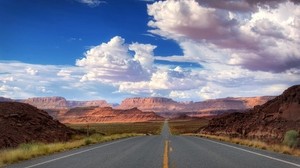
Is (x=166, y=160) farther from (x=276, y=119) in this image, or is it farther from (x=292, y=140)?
(x=276, y=119)

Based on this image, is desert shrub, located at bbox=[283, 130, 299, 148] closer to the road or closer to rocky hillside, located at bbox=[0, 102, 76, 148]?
the road

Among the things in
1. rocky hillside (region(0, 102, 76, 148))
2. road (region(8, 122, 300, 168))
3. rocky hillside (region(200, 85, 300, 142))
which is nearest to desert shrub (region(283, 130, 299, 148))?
road (region(8, 122, 300, 168))

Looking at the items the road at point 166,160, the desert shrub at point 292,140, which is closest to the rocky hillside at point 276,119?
the desert shrub at point 292,140

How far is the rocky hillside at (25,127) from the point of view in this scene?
3141 centimetres

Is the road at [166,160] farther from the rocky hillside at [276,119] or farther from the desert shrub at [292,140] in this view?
the rocky hillside at [276,119]

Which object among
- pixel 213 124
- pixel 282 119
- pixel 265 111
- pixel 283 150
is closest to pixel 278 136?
pixel 282 119

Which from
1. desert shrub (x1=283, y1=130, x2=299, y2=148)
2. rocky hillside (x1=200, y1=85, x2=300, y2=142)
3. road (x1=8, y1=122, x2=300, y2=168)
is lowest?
road (x1=8, y1=122, x2=300, y2=168)

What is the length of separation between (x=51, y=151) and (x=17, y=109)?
61.8 feet

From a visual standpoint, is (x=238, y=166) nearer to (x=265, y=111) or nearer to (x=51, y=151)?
(x=51, y=151)

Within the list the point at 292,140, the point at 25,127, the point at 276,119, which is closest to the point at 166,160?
the point at 292,140

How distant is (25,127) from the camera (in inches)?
1425

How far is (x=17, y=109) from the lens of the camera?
40.0 metres

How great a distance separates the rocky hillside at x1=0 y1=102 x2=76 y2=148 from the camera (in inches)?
1236

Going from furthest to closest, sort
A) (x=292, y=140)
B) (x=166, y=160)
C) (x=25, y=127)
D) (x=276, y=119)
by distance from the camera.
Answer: (x=276, y=119), (x=25, y=127), (x=292, y=140), (x=166, y=160)
